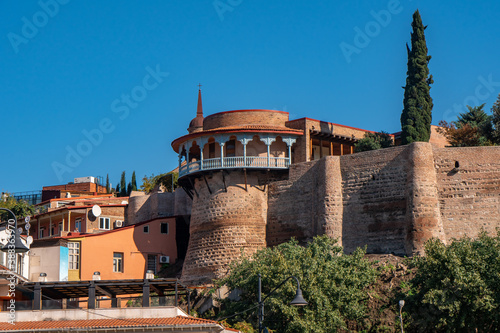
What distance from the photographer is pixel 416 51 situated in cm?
5022

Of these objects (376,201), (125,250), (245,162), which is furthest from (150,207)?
(376,201)

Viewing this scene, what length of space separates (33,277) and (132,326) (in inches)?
582

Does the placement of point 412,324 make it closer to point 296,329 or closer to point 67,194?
point 296,329

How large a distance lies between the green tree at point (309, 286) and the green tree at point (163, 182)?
25.5m

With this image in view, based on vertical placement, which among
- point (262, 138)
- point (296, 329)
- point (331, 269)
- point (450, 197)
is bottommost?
point (296, 329)

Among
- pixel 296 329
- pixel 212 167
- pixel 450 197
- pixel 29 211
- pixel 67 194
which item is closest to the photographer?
pixel 296 329

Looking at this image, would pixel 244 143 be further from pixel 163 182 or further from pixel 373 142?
pixel 163 182

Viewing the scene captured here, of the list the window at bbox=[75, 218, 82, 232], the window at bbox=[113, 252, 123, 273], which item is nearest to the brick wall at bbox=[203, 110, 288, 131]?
the window at bbox=[113, 252, 123, 273]

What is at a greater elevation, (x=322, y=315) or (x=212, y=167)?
(x=212, y=167)

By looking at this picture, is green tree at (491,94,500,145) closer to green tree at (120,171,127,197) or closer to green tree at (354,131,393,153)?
green tree at (354,131,393,153)

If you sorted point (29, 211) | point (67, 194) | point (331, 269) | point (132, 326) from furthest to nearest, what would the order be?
1. point (67, 194)
2. point (29, 211)
3. point (331, 269)
4. point (132, 326)

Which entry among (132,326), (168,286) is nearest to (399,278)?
(168,286)

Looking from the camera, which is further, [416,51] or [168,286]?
[416,51]

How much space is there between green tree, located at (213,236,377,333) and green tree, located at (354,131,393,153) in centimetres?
1173
